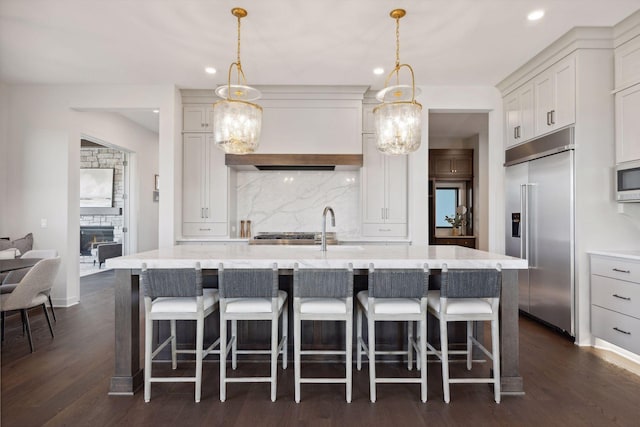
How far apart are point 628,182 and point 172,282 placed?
3.89 metres

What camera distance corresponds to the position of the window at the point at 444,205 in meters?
7.61

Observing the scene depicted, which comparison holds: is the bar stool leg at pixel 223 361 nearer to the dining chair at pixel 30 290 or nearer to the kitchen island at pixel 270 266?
the kitchen island at pixel 270 266

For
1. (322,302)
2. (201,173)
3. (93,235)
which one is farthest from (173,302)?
(93,235)

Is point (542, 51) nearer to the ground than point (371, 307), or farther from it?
farther from it

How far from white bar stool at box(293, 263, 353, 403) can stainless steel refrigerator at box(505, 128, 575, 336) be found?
247 centimetres

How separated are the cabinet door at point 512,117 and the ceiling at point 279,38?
30 cm

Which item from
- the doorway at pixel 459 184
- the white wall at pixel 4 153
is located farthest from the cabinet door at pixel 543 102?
the white wall at pixel 4 153

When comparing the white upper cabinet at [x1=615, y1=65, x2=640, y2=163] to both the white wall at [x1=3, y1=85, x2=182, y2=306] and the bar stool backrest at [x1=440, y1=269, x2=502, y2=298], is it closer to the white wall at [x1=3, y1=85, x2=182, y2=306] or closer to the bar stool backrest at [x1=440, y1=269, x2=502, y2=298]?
the bar stool backrest at [x1=440, y1=269, x2=502, y2=298]

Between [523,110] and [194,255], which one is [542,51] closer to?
[523,110]

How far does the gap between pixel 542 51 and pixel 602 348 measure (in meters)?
2.99

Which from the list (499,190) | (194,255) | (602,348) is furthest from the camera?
(499,190)

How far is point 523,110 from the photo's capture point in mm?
4145

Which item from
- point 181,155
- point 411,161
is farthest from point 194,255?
point 411,161

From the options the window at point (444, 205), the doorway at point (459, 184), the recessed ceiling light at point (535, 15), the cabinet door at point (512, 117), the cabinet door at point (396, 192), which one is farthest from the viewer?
the window at point (444, 205)
